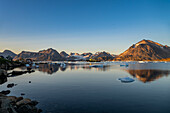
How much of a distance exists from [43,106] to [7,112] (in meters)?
6.10

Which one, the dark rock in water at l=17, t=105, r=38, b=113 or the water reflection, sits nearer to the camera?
the dark rock in water at l=17, t=105, r=38, b=113

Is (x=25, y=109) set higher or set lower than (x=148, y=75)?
higher

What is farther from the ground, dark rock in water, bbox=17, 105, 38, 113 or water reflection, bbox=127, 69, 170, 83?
dark rock in water, bbox=17, 105, 38, 113

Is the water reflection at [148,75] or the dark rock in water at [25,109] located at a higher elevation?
the dark rock in water at [25,109]

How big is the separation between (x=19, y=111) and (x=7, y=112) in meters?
2.17

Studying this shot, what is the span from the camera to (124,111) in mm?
16531

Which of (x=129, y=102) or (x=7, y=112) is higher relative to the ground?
(x=7, y=112)

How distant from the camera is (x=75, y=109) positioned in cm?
1728

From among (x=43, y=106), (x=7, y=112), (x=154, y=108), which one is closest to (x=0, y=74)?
(x=43, y=106)

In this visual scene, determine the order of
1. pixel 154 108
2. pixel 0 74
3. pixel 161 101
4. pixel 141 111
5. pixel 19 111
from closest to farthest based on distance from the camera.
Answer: pixel 19 111
pixel 141 111
pixel 154 108
pixel 161 101
pixel 0 74

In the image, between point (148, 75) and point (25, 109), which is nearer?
point (25, 109)

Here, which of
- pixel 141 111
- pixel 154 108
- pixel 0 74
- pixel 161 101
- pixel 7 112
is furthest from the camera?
pixel 0 74

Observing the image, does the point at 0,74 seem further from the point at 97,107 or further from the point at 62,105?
the point at 97,107

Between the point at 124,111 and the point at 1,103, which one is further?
the point at 124,111
